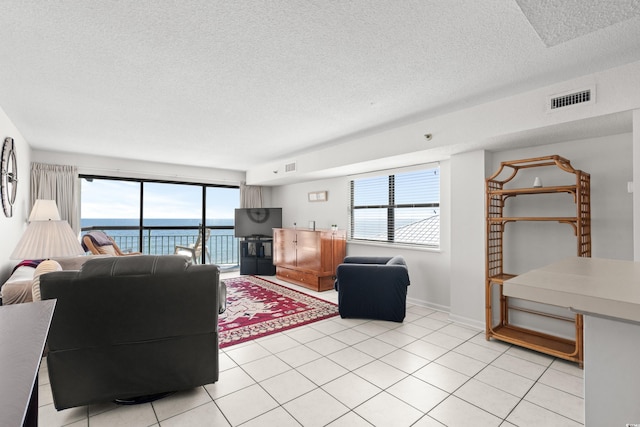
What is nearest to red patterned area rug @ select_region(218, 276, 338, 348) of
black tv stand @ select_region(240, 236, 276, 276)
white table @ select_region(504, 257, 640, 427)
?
black tv stand @ select_region(240, 236, 276, 276)

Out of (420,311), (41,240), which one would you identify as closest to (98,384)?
(41,240)

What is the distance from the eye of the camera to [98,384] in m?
1.83

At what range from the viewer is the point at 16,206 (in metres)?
3.80

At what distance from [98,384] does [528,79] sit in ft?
12.3

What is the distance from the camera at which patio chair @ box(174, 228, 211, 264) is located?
20.7ft

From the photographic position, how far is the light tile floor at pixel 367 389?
1.84 metres

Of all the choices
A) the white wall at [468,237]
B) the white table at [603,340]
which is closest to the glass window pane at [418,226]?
the white wall at [468,237]

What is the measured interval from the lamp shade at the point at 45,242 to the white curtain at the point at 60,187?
11.3 ft

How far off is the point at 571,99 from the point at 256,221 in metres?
5.59

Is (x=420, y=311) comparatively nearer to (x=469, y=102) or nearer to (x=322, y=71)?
(x=469, y=102)

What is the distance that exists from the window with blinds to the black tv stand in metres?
2.07

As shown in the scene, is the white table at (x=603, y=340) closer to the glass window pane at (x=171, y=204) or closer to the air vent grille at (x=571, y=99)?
the air vent grille at (x=571, y=99)

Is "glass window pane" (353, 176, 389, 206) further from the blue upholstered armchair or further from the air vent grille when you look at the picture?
the air vent grille

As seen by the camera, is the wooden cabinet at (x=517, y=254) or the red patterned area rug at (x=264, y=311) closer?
the wooden cabinet at (x=517, y=254)
